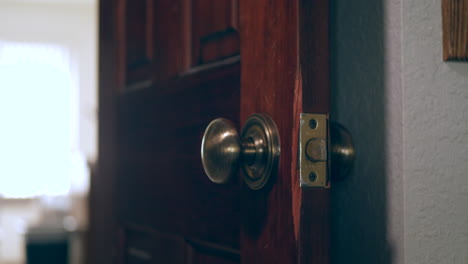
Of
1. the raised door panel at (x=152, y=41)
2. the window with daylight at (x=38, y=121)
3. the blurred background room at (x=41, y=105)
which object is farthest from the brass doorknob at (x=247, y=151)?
the window with daylight at (x=38, y=121)

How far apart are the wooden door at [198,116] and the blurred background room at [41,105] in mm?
4003

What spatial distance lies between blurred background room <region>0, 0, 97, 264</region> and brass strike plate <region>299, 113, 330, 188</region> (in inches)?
180

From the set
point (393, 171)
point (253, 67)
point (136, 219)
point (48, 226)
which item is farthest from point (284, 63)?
point (48, 226)

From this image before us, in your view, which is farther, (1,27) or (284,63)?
(1,27)

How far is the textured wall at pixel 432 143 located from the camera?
0.51 meters

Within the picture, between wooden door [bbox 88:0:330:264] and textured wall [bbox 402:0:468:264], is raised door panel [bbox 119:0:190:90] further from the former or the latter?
textured wall [bbox 402:0:468:264]

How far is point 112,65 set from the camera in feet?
3.25

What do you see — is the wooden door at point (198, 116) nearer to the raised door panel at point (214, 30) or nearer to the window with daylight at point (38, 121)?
the raised door panel at point (214, 30)

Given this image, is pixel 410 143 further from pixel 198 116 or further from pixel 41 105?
pixel 41 105

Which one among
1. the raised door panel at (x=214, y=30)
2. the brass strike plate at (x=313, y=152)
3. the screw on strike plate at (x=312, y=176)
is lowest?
the screw on strike plate at (x=312, y=176)

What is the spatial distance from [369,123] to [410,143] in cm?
6

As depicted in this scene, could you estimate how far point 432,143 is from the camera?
1.71ft

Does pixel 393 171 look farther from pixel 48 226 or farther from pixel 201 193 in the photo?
pixel 48 226

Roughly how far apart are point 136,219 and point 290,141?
50cm
